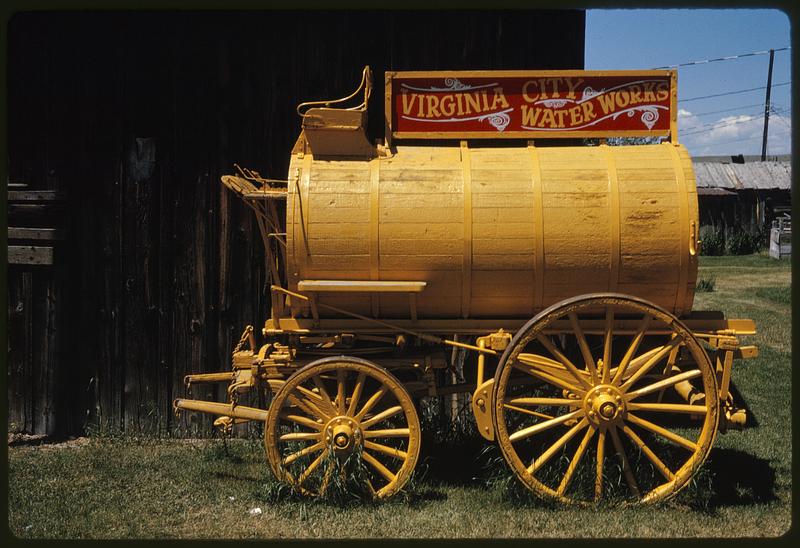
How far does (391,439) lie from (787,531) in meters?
2.78

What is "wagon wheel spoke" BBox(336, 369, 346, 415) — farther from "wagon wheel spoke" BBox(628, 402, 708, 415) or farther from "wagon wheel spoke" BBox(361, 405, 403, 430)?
"wagon wheel spoke" BBox(628, 402, 708, 415)

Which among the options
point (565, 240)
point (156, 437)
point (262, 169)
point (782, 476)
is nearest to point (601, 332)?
point (565, 240)

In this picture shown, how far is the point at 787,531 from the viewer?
469 cm

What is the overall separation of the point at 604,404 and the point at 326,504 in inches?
76.6

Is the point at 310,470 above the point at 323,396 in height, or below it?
below

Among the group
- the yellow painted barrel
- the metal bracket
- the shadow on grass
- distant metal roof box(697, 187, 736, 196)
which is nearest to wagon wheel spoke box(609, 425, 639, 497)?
the shadow on grass

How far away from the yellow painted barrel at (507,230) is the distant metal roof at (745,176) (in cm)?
2077

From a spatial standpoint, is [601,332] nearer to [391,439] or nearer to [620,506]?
[620,506]

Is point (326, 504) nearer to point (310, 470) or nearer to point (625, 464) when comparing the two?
point (310, 470)

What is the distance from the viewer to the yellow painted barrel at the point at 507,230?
4.84m

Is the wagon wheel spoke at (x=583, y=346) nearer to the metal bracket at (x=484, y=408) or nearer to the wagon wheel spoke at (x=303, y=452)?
the metal bracket at (x=484, y=408)

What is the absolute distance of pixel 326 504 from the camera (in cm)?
497

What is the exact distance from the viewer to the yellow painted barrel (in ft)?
15.9

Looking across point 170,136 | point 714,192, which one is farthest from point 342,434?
point 714,192
